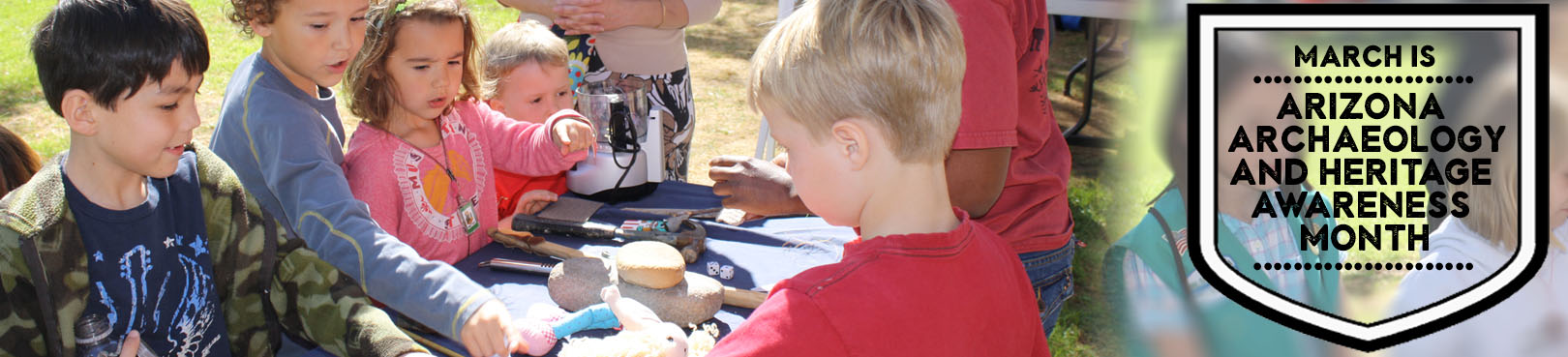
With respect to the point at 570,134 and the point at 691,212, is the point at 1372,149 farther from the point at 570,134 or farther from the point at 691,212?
the point at 570,134

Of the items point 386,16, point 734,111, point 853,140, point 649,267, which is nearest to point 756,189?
point 649,267

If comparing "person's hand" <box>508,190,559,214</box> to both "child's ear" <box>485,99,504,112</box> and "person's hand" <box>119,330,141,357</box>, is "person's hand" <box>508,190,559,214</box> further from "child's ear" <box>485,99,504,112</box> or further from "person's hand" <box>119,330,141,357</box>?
"person's hand" <box>119,330,141,357</box>

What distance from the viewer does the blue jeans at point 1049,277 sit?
181 cm

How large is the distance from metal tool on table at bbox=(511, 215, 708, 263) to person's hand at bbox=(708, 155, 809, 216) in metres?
0.44

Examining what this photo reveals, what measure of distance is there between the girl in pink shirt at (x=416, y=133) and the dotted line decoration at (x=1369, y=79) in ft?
5.03

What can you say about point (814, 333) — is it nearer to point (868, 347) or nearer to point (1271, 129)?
point (868, 347)

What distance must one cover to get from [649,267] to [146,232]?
0.76 m

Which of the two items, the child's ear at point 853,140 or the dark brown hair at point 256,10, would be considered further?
the dark brown hair at point 256,10

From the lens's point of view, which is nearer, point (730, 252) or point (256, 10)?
point (256, 10)

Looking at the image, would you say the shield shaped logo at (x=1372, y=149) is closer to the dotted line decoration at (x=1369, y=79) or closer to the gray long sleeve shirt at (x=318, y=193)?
the dotted line decoration at (x=1369, y=79)

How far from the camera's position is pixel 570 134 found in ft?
8.16

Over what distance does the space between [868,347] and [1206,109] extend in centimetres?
92

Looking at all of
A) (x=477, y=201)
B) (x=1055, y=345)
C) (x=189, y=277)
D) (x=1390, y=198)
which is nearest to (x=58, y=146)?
(x=477, y=201)

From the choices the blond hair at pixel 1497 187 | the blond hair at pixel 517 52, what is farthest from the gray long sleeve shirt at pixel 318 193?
the blond hair at pixel 1497 187
